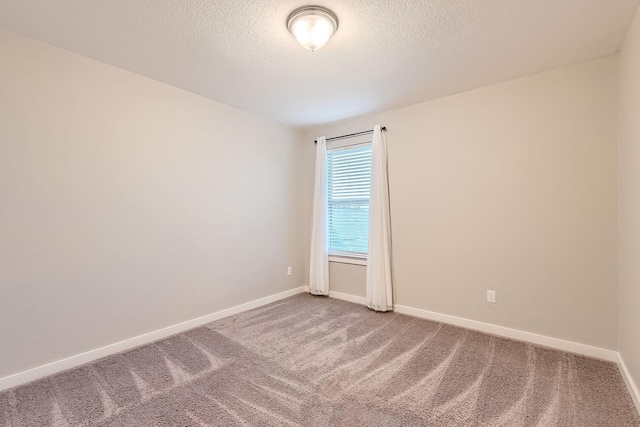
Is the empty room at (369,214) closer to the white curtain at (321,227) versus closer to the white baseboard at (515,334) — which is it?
the white baseboard at (515,334)

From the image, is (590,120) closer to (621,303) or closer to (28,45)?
(621,303)

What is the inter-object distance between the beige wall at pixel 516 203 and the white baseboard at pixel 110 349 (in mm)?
2062

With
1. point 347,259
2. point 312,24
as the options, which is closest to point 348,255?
point 347,259

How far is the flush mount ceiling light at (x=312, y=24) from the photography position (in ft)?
5.69

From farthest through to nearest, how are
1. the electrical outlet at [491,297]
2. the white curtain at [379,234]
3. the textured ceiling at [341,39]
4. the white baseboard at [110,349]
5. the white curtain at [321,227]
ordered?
1. the white curtain at [321,227]
2. the white curtain at [379,234]
3. the electrical outlet at [491,297]
4. the white baseboard at [110,349]
5. the textured ceiling at [341,39]

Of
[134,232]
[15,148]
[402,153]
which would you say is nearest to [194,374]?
[134,232]

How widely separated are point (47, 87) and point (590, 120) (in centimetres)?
424

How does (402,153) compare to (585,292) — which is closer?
(585,292)

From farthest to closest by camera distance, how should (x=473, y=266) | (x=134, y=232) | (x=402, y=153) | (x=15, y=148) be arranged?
1. (x=402, y=153)
2. (x=473, y=266)
3. (x=134, y=232)
4. (x=15, y=148)

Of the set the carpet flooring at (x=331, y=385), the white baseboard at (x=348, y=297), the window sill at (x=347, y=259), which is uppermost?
the window sill at (x=347, y=259)

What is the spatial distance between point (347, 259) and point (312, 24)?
9.28 ft

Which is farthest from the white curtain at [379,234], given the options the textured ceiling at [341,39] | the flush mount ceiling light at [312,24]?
the flush mount ceiling light at [312,24]

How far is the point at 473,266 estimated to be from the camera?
2.88 m

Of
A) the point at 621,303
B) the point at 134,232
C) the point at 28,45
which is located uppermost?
the point at 28,45
